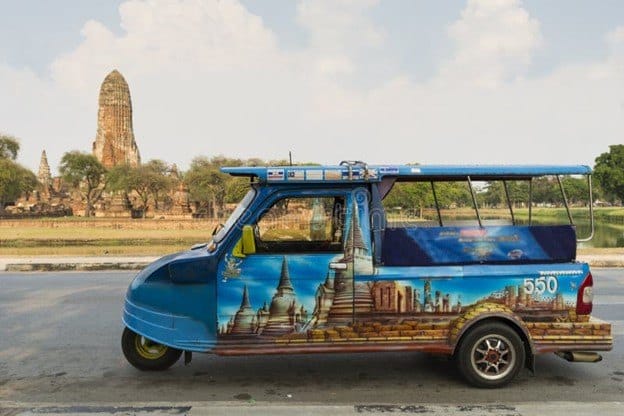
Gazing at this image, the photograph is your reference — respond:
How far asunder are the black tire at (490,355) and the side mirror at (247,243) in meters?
2.06

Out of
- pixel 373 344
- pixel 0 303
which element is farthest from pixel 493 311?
pixel 0 303

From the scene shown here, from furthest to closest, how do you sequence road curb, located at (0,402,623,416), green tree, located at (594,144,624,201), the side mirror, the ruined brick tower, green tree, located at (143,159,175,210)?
the ruined brick tower
green tree, located at (594,144,624,201)
green tree, located at (143,159,175,210)
the side mirror
road curb, located at (0,402,623,416)

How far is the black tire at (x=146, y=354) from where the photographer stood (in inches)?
210

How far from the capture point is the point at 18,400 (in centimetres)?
458

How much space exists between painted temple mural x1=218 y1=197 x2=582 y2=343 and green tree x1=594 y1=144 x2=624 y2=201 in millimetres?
78577

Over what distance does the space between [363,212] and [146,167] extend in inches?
2694

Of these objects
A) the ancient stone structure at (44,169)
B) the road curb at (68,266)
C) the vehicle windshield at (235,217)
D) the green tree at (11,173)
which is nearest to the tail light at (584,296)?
the vehicle windshield at (235,217)

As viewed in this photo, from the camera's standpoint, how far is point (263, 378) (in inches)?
203

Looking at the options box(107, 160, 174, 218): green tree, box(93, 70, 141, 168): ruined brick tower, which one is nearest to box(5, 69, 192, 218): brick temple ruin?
box(93, 70, 141, 168): ruined brick tower

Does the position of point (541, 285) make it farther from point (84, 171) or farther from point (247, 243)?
point (84, 171)

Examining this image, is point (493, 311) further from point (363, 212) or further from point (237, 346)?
point (237, 346)

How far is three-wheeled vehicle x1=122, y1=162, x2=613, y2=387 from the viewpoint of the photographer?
4.71 metres

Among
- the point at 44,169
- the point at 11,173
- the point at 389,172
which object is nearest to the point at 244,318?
the point at 389,172

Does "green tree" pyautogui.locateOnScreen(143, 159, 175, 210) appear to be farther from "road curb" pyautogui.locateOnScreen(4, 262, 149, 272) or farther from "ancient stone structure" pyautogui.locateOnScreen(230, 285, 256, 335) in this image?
"ancient stone structure" pyautogui.locateOnScreen(230, 285, 256, 335)
